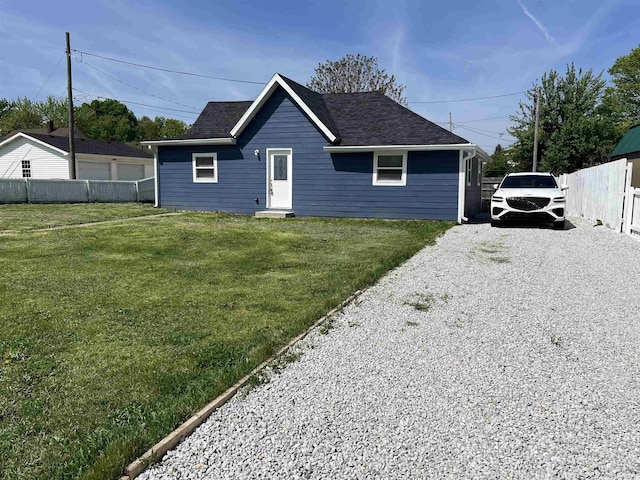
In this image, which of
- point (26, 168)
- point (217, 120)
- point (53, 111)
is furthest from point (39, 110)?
point (217, 120)

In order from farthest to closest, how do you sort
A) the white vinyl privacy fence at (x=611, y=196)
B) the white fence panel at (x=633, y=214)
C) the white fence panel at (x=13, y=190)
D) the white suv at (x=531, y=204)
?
the white fence panel at (x=13, y=190) < the white suv at (x=531, y=204) < the white vinyl privacy fence at (x=611, y=196) < the white fence panel at (x=633, y=214)

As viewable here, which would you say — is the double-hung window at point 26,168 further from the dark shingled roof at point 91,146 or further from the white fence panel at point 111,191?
the white fence panel at point 111,191

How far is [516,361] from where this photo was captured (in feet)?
11.8

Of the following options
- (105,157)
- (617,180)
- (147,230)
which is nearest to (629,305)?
(617,180)

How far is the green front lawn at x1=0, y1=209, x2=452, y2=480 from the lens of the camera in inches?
98.7

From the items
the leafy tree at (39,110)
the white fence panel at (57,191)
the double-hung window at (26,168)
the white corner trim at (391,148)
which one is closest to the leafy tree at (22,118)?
the leafy tree at (39,110)

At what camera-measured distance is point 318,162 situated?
15.7m

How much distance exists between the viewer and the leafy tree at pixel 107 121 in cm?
6494

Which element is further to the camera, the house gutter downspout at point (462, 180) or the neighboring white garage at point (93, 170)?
the neighboring white garage at point (93, 170)

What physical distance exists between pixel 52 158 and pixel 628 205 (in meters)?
32.7

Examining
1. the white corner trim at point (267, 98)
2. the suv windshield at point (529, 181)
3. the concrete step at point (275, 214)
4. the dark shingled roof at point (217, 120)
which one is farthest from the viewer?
the dark shingled roof at point (217, 120)

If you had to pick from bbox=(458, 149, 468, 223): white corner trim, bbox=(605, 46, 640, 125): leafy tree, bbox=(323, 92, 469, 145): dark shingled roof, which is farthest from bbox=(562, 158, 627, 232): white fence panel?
bbox=(605, 46, 640, 125): leafy tree

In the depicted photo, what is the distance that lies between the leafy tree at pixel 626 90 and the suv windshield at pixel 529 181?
108 feet

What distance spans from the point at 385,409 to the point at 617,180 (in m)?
11.8
